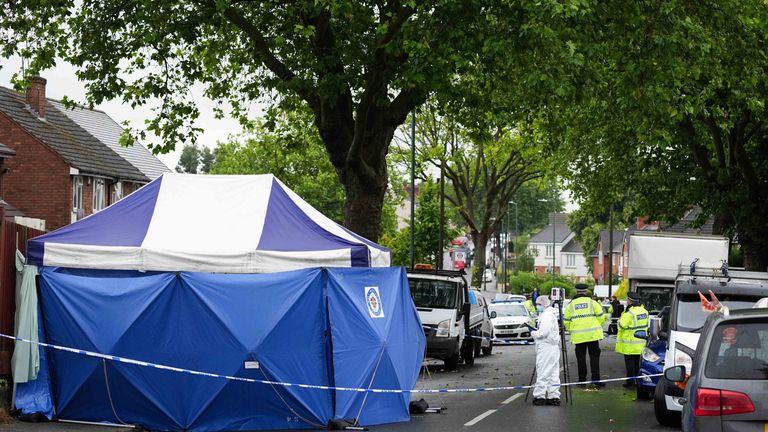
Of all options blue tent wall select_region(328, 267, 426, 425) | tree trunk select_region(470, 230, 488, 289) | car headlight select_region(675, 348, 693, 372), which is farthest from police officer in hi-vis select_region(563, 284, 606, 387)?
tree trunk select_region(470, 230, 488, 289)

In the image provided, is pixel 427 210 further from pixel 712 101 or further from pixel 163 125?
pixel 163 125

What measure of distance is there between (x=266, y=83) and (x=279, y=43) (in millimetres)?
3571

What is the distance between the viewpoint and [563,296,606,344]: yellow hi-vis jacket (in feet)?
67.4

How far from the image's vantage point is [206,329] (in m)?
15.2

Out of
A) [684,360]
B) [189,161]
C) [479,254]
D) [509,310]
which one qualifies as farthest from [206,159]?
[684,360]

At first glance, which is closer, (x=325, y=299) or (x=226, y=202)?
(x=325, y=299)

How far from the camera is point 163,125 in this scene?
26.8 meters

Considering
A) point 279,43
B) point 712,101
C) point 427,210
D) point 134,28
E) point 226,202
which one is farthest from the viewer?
point 427,210

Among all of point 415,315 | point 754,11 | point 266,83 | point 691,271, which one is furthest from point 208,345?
point 754,11

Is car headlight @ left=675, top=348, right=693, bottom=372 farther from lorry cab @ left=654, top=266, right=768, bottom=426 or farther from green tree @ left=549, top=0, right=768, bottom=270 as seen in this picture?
green tree @ left=549, top=0, right=768, bottom=270

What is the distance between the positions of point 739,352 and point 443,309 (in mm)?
18142

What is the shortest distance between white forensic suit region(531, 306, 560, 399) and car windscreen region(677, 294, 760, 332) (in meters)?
2.41

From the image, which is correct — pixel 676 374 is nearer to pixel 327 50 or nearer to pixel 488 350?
pixel 327 50

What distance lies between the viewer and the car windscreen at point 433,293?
26.5 m
